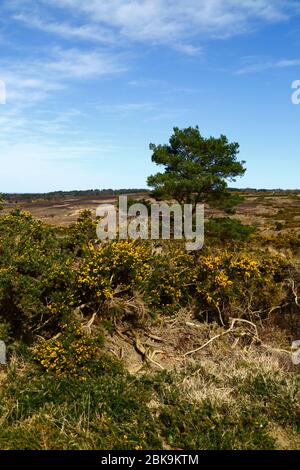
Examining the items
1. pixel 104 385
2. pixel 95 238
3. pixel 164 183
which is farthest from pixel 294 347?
pixel 164 183

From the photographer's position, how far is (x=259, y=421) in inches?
220

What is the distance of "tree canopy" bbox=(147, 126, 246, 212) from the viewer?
787 inches

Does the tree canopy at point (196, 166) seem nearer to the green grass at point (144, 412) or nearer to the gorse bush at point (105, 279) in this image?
the gorse bush at point (105, 279)

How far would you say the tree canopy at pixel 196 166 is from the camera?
20.0m

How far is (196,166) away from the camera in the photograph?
1986cm

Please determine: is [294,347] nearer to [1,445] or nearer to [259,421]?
[259,421]

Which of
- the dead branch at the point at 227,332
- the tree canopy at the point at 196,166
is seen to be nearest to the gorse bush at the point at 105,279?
the dead branch at the point at 227,332

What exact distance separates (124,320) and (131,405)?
10.7 ft
